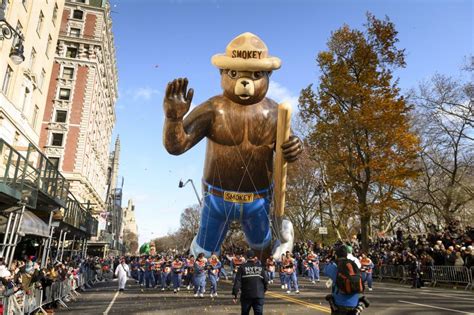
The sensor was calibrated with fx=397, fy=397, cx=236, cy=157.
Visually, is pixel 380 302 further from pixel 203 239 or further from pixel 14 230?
pixel 14 230

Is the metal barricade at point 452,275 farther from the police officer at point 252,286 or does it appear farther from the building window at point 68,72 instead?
the building window at point 68,72

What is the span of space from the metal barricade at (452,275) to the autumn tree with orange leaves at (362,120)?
3106mm

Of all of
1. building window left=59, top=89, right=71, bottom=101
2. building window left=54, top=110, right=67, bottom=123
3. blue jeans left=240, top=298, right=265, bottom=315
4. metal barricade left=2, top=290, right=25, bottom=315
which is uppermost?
building window left=59, top=89, right=71, bottom=101

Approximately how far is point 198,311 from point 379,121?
12.0 metres

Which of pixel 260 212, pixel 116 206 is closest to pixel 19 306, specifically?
pixel 260 212

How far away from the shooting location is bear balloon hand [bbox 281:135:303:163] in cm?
698

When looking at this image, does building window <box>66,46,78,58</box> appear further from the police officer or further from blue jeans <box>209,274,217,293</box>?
the police officer

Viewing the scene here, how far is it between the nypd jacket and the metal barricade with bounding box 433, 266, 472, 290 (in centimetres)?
1033

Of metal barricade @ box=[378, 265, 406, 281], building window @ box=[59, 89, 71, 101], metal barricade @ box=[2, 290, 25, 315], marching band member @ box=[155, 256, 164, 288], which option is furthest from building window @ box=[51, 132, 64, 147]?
metal barricade @ box=[2, 290, 25, 315]

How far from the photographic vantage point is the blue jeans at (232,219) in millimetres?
7652

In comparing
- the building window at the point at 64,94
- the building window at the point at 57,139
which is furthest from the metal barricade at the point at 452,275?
the building window at the point at 64,94

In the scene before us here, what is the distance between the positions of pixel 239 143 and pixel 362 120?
1114 centimetres

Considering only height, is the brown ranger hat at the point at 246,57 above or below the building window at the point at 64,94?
below

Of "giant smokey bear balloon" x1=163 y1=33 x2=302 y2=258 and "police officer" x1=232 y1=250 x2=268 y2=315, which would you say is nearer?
"police officer" x1=232 y1=250 x2=268 y2=315
